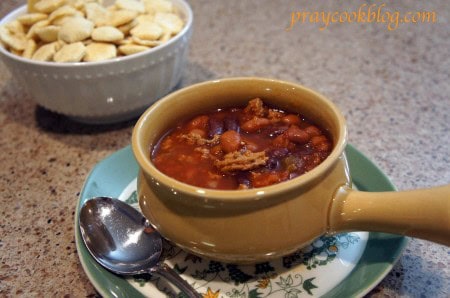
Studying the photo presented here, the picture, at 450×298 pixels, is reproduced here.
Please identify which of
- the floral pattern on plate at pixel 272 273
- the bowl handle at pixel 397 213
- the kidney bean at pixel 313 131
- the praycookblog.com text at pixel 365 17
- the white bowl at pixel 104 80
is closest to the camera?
the bowl handle at pixel 397 213

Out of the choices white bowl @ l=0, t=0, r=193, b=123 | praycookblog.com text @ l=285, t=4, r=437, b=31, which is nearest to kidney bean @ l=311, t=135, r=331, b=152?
white bowl @ l=0, t=0, r=193, b=123

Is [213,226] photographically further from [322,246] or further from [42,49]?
[42,49]

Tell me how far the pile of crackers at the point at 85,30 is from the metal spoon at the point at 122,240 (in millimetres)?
469

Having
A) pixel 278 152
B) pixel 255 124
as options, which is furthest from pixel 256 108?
pixel 278 152

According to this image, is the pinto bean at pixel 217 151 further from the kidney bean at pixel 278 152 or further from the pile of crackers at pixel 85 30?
the pile of crackers at pixel 85 30

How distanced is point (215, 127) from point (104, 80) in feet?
1.45

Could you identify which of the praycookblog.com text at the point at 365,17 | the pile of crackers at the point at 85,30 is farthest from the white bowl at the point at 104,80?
the praycookblog.com text at the point at 365,17

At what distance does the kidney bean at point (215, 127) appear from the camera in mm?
985

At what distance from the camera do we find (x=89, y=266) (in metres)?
0.86

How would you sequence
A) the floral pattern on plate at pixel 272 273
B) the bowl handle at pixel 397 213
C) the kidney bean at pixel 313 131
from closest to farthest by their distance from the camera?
the bowl handle at pixel 397 213, the floral pattern on plate at pixel 272 273, the kidney bean at pixel 313 131

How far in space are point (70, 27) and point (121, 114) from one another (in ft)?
0.92

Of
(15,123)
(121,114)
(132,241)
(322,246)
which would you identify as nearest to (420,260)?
(322,246)

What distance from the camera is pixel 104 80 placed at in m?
1.29

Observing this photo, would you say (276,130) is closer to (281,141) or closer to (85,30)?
(281,141)
